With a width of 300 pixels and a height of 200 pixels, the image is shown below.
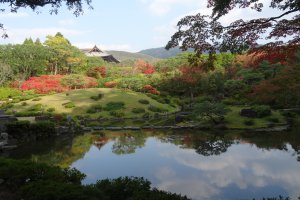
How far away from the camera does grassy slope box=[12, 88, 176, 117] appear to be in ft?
108

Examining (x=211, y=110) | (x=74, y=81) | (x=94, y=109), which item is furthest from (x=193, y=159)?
(x=74, y=81)

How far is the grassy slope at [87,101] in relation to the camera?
32.8 meters

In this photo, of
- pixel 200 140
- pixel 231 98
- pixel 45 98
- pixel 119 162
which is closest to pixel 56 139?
pixel 119 162

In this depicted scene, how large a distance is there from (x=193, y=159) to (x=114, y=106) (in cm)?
2001

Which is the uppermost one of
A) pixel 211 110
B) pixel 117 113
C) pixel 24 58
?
pixel 24 58

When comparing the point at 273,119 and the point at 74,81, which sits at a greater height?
the point at 273,119

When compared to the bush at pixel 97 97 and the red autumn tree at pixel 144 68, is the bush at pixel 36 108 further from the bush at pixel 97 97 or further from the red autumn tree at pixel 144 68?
the red autumn tree at pixel 144 68

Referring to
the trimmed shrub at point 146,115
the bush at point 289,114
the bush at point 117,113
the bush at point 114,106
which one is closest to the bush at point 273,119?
the bush at point 289,114

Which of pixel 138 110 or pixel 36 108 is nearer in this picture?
pixel 36 108

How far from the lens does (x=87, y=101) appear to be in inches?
1378

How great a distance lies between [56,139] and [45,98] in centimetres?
1736

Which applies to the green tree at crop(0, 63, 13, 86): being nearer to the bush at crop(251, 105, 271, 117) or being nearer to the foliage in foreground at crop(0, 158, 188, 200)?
the bush at crop(251, 105, 271, 117)

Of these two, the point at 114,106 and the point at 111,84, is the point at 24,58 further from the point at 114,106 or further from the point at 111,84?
the point at 114,106

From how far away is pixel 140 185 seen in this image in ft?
24.5
